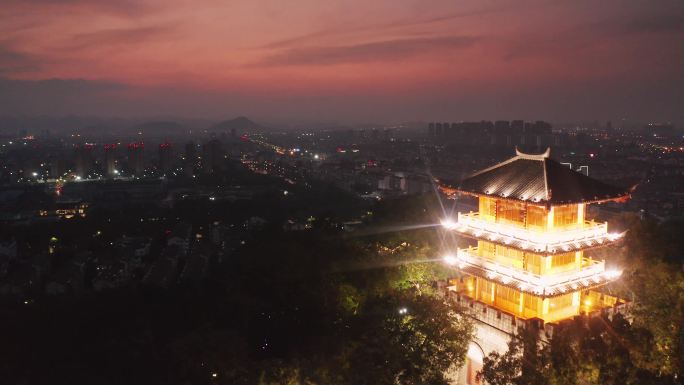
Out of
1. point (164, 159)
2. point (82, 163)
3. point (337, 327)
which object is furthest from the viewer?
point (164, 159)

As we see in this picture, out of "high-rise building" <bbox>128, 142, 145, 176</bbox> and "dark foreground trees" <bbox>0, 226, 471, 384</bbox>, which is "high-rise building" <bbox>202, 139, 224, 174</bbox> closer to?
"high-rise building" <bbox>128, 142, 145, 176</bbox>

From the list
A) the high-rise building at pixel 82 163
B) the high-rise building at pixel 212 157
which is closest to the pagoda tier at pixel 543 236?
the high-rise building at pixel 212 157

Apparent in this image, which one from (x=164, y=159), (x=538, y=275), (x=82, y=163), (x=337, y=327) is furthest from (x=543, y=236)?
(x=164, y=159)

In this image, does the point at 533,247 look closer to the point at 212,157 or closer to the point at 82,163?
the point at 212,157

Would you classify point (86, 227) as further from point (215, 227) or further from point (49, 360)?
point (49, 360)

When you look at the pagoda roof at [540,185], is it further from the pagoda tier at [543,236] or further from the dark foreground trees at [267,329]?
the dark foreground trees at [267,329]

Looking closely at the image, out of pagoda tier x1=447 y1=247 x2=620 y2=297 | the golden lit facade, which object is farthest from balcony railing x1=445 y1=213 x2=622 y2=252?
pagoda tier x1=447 y1=247 x2=620 y2=297
